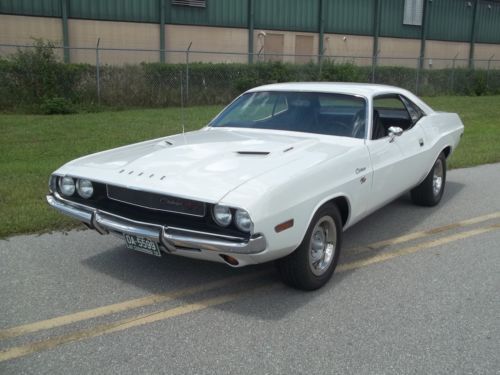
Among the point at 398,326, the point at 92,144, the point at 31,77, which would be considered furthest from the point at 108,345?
the point at 31,77

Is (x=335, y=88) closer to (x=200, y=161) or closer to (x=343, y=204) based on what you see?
(x=343, y=204)

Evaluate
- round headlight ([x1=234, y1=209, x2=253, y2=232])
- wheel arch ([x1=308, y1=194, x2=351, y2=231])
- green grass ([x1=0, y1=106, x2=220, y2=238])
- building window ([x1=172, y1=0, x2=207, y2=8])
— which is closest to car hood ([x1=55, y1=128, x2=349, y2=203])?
round headlight ([x1=234, y1=209, x2=253, y2=232])

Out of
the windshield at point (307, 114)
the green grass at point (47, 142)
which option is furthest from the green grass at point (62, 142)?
the windshield at point (307, 114)

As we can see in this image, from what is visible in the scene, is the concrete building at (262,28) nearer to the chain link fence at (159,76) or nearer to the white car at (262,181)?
the chain link fence at (159,76)

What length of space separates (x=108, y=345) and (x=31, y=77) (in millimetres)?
Result: 13830

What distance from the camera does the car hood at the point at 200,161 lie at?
3.67 metres

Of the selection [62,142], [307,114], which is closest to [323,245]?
[307,114]

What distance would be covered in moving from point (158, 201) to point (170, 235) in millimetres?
275

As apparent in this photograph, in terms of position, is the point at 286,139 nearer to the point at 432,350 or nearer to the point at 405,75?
the point at 432,350

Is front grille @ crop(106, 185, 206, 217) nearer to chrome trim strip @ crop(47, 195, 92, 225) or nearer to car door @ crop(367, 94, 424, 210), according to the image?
chrome trim strip @ crop(47, 195, 92, 225)

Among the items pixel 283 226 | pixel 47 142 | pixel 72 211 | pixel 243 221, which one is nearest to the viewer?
pixel 243 221

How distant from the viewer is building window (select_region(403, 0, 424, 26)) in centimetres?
2933

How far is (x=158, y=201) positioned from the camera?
376cm

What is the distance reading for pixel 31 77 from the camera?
15.4 metres
